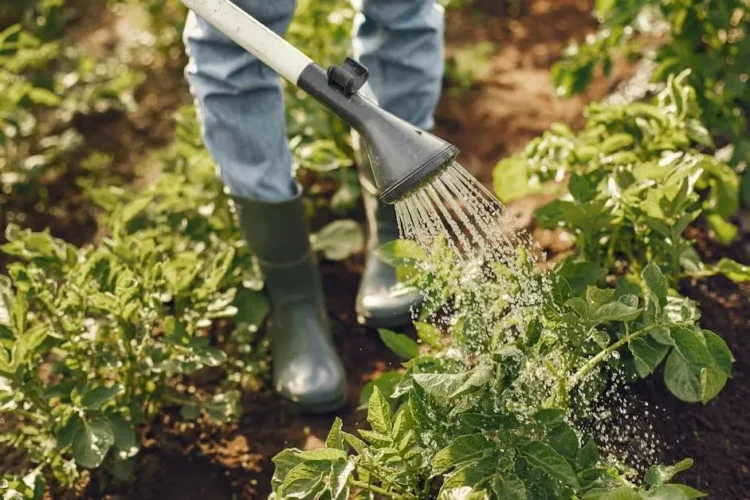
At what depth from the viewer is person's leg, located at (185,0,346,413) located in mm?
1750

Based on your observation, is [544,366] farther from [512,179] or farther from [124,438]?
[124,438]

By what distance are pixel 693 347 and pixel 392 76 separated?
35.0 inches

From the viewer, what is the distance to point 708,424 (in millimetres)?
1807

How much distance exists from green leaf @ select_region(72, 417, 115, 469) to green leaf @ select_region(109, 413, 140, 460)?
1.4 inches

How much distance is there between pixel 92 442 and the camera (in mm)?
1713

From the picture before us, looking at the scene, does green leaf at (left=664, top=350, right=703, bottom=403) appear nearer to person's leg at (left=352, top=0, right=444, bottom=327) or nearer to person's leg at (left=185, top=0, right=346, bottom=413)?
person's leg at (left=352, top=0, right=444, bottom=327)

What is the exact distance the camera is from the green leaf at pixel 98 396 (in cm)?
172

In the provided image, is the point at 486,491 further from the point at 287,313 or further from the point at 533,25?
the point at 533,25

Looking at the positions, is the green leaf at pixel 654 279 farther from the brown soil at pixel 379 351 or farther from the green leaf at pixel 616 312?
the brown soil at pixel 379 351

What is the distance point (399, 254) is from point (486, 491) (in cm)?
48

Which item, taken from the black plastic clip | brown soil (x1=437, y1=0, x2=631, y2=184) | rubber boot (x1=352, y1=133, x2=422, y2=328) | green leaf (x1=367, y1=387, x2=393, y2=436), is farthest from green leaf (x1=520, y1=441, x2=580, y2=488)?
brown soil (x1=437, y1=0, x2=631, y2=184)

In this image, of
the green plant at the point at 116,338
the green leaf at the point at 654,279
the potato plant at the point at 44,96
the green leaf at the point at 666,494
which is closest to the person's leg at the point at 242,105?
the green plant at the point at 116,338

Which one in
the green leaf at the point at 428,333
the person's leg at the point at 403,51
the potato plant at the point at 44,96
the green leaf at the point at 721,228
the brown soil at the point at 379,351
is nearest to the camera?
the green leaf at the point at 428,333

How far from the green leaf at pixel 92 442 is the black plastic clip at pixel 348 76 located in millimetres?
773
